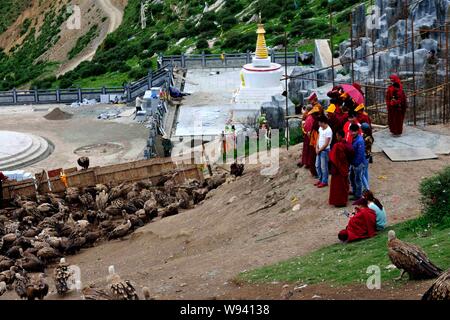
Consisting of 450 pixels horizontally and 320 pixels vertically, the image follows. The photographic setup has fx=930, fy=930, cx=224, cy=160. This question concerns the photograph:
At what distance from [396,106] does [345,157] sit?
4.23 meters

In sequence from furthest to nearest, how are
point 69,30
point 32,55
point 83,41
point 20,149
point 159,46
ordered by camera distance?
1. point 69,30
2. point 32,55
3. point 83,41
4. point 159,46
5. point 20,149

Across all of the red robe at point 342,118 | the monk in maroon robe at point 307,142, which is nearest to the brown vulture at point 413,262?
the red robe at point 342,118

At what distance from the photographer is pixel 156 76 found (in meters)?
42.6

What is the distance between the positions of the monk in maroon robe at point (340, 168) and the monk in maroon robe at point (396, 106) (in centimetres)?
388

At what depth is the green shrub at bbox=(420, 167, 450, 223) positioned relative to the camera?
632 inches

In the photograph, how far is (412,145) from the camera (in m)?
21.3

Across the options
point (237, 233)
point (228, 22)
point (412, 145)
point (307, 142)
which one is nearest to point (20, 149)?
point (307, 142)

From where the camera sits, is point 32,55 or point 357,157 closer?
point 357,157

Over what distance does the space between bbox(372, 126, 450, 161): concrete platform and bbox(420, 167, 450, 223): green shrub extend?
3694mm

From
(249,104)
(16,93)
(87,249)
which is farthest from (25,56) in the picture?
(87,249)

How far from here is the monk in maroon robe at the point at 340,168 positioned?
17.9 metres

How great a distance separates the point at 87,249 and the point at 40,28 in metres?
62.6

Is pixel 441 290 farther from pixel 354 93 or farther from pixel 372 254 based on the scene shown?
pixel 354 93
